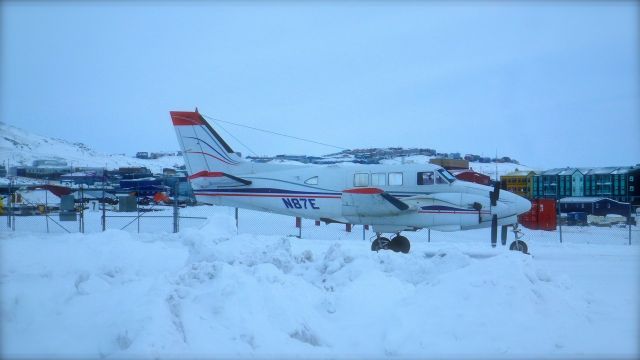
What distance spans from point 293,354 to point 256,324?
→ 560 millimetres

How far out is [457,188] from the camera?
43.6 ft

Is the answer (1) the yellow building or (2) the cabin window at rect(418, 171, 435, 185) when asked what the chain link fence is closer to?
(2) the cabin window at rect(418, 171, 435, 185)

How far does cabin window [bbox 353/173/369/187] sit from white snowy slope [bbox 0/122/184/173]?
3286 centimetres

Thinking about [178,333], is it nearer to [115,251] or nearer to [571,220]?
[115,251]

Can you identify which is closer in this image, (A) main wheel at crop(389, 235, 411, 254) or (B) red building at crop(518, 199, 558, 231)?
(A) main wheel at crop(389, 235, 411, 254)

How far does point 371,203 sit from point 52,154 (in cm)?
6362

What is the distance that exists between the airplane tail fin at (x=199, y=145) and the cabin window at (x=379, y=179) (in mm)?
4530

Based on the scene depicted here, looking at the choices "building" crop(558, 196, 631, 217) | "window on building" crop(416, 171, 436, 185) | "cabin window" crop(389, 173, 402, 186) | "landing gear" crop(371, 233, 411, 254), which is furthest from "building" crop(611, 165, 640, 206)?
"landing gear" crop(371, 233, 411, 254)

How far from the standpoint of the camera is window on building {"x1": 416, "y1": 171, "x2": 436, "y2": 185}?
13.4 m

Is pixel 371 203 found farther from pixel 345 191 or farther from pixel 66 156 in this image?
pixel 66 156

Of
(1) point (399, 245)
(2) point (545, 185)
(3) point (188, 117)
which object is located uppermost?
(3) point (188, 117)

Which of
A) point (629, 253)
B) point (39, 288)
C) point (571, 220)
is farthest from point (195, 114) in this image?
point (571, 220)

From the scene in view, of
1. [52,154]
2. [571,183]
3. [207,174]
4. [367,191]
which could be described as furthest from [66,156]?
[367,191]

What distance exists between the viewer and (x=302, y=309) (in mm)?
5887
